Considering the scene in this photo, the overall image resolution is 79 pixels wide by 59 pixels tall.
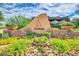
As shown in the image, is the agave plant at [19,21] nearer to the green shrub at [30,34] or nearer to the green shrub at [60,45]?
the green shrub at [30,34]

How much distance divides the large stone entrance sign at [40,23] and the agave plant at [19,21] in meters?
0.05

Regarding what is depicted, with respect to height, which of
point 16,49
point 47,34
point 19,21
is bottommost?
point 16,49

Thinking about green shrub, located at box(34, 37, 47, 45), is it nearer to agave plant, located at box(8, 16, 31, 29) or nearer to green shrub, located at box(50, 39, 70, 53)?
green shrub, located at box(50, 39, 70, 53)

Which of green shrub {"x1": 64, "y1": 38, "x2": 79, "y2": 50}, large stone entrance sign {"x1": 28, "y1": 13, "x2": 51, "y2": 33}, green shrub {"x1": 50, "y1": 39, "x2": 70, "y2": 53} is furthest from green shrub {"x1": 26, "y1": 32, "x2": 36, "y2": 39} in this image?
green shrub {"x1": 64, "y1": 38, "x2": 79, "y2": 50}

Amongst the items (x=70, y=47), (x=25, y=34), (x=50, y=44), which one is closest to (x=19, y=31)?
(x=25, y=34)

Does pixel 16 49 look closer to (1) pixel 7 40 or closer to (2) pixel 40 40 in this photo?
(1) pixel 7 40

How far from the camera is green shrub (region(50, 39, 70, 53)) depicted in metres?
1.79

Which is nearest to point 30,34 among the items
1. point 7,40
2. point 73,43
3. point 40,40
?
point 40,40

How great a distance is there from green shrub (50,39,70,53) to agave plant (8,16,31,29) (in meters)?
0.30

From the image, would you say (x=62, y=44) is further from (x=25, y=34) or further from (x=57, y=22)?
(x=25, y=34)

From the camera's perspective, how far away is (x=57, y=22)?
184 cm

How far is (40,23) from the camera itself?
1.85 m

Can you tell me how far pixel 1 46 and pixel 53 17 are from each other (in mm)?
543

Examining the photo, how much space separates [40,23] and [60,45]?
27 centimetres
